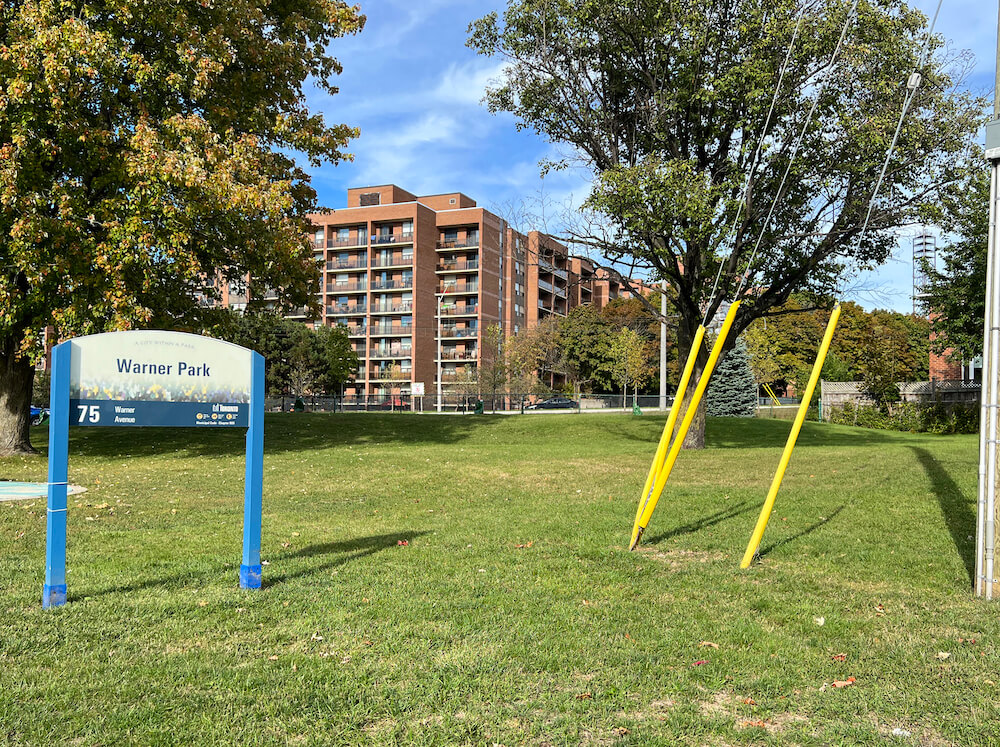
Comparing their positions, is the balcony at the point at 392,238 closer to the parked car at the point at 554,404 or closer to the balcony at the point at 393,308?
the balcony at the point at 393,308

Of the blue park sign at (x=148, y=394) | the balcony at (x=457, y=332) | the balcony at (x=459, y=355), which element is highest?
the balcony at (x=457, y=332)

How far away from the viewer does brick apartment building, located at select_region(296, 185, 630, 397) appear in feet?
246

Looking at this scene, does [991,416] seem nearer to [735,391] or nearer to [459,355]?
[735,391]

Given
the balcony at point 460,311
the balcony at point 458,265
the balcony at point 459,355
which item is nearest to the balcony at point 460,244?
Result: the balcony at point 458,265

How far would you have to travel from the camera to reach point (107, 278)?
15.8 m

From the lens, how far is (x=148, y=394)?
18.2 ft

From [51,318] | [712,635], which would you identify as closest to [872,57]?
[712,635]

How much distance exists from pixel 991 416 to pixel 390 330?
7210 cm

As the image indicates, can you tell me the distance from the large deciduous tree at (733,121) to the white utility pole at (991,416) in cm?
1054

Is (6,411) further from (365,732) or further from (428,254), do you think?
(428,254)

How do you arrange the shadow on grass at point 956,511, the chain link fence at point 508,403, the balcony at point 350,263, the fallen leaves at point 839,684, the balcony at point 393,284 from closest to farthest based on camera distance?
1. the fallen leaves at point 839,684
2. the shadow on grass at point 956,511
3. the chain link fence at point 508,403
4. the balcony at point 393,284
5. the balcony at point 350,263

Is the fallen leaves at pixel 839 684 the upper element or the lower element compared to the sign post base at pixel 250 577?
lower

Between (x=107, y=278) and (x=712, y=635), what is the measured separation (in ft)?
49.3

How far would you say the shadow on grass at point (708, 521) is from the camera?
27.0ft
